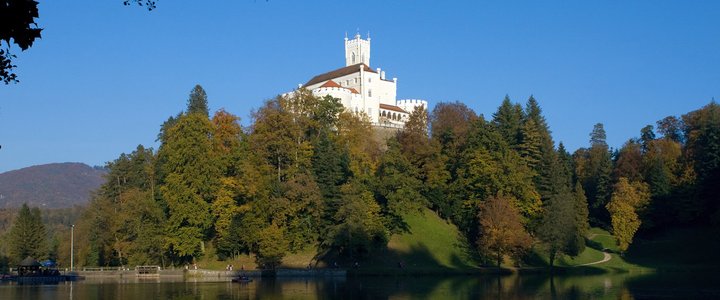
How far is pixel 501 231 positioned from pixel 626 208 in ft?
59.3

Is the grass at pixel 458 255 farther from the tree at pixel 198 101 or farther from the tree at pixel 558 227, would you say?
the tree at pixel 198 101

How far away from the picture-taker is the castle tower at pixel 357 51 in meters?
129

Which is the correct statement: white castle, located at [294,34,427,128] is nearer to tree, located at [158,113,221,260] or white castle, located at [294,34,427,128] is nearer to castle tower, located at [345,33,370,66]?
castle tower, located at [345,33,370,66]

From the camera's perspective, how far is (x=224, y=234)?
61.7m

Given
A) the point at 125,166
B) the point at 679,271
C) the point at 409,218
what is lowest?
the point at 679,271

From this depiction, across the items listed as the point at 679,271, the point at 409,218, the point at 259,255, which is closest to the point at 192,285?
the point at 259,255

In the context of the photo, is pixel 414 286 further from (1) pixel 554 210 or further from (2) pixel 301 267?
(1) pixel 554 210

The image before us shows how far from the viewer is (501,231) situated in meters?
61.5

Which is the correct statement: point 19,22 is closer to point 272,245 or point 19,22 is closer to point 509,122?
point 272,245

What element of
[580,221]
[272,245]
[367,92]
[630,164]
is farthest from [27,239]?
[630,164]

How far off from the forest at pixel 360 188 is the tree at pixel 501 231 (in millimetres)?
118

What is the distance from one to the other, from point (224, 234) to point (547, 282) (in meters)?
Result: 24.7

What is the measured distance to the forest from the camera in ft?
203

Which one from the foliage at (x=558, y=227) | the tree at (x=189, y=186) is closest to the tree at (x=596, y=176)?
the foliage at (x=558, y=227)
